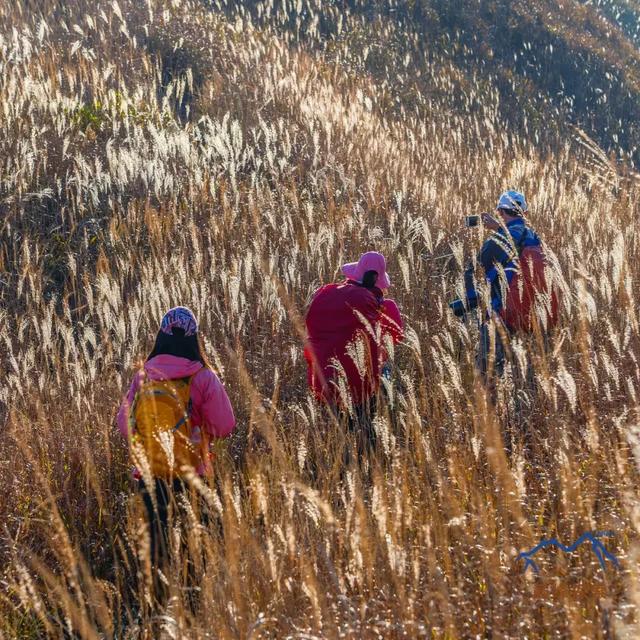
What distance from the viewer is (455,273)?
7.09 metres

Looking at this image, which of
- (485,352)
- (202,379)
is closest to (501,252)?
(485,352)

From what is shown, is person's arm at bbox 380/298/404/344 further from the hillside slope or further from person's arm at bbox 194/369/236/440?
Answer: the hillside slope

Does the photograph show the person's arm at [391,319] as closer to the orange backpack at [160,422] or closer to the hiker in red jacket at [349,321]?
the hiker in red jacket at [349,321]

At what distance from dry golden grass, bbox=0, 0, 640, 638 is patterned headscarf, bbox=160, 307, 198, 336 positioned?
0.41 ft

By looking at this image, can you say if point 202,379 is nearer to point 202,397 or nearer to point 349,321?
point 202,397

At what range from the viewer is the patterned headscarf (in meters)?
4.06

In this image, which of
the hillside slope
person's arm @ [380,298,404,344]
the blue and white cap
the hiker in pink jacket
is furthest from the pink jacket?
the hillside slope

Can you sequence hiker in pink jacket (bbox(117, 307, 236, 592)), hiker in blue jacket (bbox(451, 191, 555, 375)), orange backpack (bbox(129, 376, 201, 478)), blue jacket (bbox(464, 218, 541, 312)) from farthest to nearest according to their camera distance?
blue jacket (bbox(464, 218, 541, 312)) < hiker in blue jacket (bbox(451, 191, 555, 375)) < hiker in pink jacket (bbox(117, 307, 236, 592)) < orange backpack (bbox(129, 376, 201, 478))

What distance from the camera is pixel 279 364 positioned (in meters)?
5.42

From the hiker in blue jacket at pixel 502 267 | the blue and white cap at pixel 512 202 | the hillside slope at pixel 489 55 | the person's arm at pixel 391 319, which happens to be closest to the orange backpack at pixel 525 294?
the hiker in blue jacket at pixel 502 267

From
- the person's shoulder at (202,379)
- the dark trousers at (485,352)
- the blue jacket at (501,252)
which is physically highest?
the blue jacket at (501,252)

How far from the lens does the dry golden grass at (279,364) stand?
8.52 ft

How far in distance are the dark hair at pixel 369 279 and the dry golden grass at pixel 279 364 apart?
20 cm

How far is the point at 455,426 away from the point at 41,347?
2.83 meters
